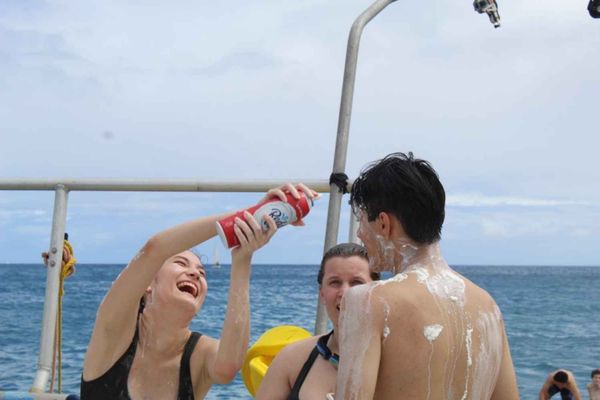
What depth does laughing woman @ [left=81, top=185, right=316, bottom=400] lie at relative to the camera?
260 cm

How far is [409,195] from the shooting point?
2.22 m

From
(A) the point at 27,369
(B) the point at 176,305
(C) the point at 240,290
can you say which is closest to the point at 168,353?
(B) the point at 176,305

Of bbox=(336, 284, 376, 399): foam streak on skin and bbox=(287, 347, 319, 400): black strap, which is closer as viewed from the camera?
bbox=(336, 284, 376, 399): foam streak on skin

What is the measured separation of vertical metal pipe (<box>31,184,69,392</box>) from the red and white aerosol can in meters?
1.47

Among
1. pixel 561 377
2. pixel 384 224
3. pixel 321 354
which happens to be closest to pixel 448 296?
pixel 384 224

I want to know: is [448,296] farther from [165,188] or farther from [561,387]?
[561,387]

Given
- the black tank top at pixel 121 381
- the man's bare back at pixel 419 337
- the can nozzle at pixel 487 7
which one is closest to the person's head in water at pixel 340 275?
the black tank top at pixel 121 381

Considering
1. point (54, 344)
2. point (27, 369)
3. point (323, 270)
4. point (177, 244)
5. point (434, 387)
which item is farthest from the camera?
point (27, 369)

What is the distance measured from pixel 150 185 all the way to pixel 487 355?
1885 mm

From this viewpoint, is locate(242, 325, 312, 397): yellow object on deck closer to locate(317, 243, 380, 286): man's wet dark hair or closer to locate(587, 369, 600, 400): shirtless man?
locate(317, 243, 380, 286): man's wet dark hair

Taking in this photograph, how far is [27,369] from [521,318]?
90.2ft

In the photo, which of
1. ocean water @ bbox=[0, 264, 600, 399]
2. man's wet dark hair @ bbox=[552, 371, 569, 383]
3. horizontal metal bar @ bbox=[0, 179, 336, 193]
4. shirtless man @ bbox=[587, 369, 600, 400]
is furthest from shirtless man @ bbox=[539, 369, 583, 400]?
horizontal metal bar @ bbox=[0, 179, 336, 193]

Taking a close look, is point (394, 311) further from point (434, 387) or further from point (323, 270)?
point (323, 270)

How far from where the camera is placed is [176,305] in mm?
2836
